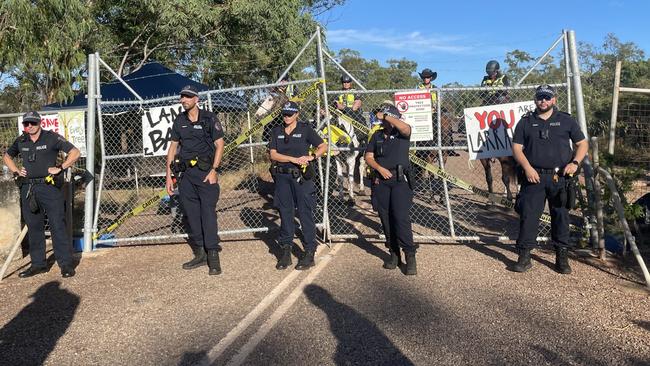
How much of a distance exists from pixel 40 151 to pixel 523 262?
5.62 meters

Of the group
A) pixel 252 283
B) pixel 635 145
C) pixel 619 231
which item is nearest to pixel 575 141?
pixel 619 231

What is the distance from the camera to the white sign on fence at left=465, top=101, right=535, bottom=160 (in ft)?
20.9

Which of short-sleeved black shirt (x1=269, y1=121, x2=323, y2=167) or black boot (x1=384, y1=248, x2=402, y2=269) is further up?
short-sleeved black shirt (x1=269, y1=121, x2=323, y2=167)

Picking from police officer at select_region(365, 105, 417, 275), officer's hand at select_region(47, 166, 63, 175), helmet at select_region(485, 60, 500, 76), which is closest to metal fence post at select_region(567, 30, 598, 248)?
police officer at select_region(365, 105, 417, 275)

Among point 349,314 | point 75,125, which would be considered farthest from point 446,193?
point 75,125

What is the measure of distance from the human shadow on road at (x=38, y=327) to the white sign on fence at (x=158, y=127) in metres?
2.15

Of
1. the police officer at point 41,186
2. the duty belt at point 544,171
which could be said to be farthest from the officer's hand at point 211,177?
the duty belt at point 544,171

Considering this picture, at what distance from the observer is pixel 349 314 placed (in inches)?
179

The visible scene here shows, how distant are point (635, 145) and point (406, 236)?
433 centimetres

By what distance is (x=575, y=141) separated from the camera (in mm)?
5406

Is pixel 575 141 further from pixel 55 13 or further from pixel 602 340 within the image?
pixel 55 13

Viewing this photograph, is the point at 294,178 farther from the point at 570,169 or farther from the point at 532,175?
the point at 570,169

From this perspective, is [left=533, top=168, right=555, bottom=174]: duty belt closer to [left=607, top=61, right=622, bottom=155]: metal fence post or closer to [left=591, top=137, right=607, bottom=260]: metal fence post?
[left=591, top=137, right=607, bottom=260]: metal fence post

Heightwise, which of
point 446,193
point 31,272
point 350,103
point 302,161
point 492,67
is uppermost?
point 492,67
